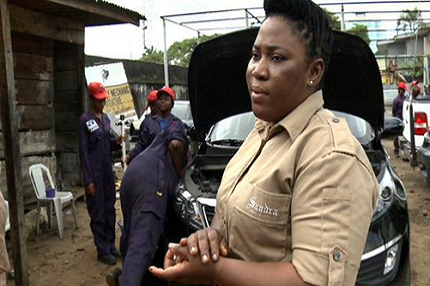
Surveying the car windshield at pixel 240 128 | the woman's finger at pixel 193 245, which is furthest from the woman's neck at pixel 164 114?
the woman's finger at pixel 193 245

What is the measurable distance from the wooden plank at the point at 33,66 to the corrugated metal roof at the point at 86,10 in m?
0.66

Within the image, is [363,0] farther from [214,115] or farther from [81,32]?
[214,115]

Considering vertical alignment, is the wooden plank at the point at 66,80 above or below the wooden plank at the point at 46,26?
below

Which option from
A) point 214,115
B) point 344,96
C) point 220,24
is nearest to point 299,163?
point 344,96

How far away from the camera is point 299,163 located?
3.38 ft

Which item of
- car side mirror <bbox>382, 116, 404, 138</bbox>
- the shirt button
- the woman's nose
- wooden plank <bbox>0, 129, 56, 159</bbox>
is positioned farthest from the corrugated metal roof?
the shirt button

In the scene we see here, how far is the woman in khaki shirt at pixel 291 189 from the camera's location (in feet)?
3.12

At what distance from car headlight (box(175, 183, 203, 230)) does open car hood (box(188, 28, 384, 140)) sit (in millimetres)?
1253

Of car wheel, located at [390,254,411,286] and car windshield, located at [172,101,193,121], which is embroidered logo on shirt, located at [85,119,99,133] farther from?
car windshield, located at [172,101,193,121]

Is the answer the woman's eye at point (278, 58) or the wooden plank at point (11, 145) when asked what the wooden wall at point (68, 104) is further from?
the woman's eye at point (278, 58)

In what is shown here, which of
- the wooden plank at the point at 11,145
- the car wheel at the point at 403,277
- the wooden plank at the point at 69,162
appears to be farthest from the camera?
the wooden plank at the point at 69,162

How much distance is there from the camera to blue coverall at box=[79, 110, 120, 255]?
4699mm

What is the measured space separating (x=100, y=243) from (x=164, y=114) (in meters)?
1.71

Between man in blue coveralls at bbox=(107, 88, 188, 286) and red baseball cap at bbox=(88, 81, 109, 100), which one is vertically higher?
red baseball cap at bbox=(88, 81, 109, 100)
